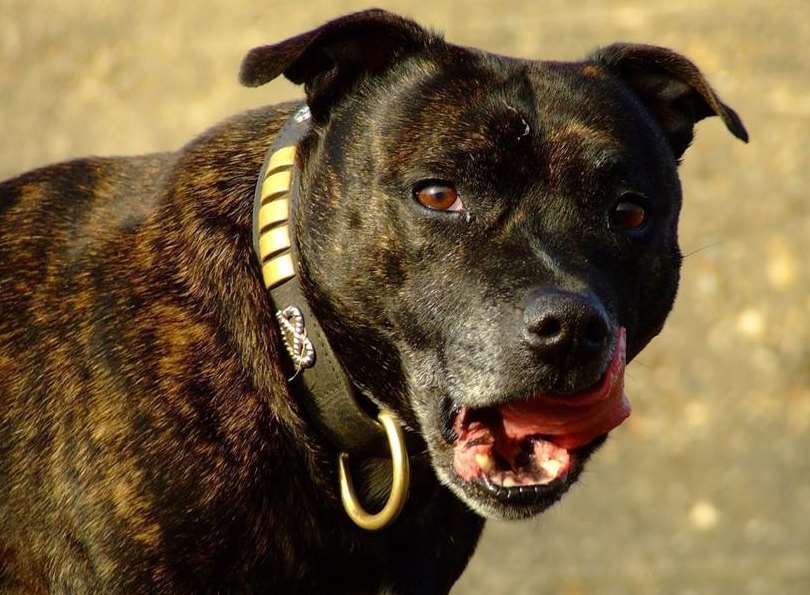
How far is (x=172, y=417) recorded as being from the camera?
3.71 meters

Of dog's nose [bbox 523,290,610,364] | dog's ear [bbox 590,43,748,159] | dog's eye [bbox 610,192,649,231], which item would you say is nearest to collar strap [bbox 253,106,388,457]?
dog's nose [bbox 523,290,610,364]

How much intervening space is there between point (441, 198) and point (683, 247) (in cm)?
545

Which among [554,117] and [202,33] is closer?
[554,117]

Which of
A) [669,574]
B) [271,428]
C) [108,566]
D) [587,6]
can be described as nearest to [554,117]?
[271,428]

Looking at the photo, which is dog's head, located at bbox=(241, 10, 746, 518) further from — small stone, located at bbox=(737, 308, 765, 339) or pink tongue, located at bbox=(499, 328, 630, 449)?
small stone, located at bbox=(737, 308, 765, 339)

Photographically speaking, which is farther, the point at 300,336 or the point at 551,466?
the point at 300,336

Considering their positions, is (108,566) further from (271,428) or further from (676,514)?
(676,514)

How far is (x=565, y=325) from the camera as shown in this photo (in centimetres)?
352

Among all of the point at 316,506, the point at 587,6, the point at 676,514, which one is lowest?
the point at 676,514

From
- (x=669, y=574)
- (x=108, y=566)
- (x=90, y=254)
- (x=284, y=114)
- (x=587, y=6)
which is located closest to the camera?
(x=108, y=566)

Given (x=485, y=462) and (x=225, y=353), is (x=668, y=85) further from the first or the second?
(x=225, y=353)

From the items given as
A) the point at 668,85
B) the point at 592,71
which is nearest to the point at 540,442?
the point at 592,71

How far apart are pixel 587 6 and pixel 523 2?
14.4 inches

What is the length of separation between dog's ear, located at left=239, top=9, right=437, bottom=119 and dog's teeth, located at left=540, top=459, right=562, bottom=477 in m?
0.99
